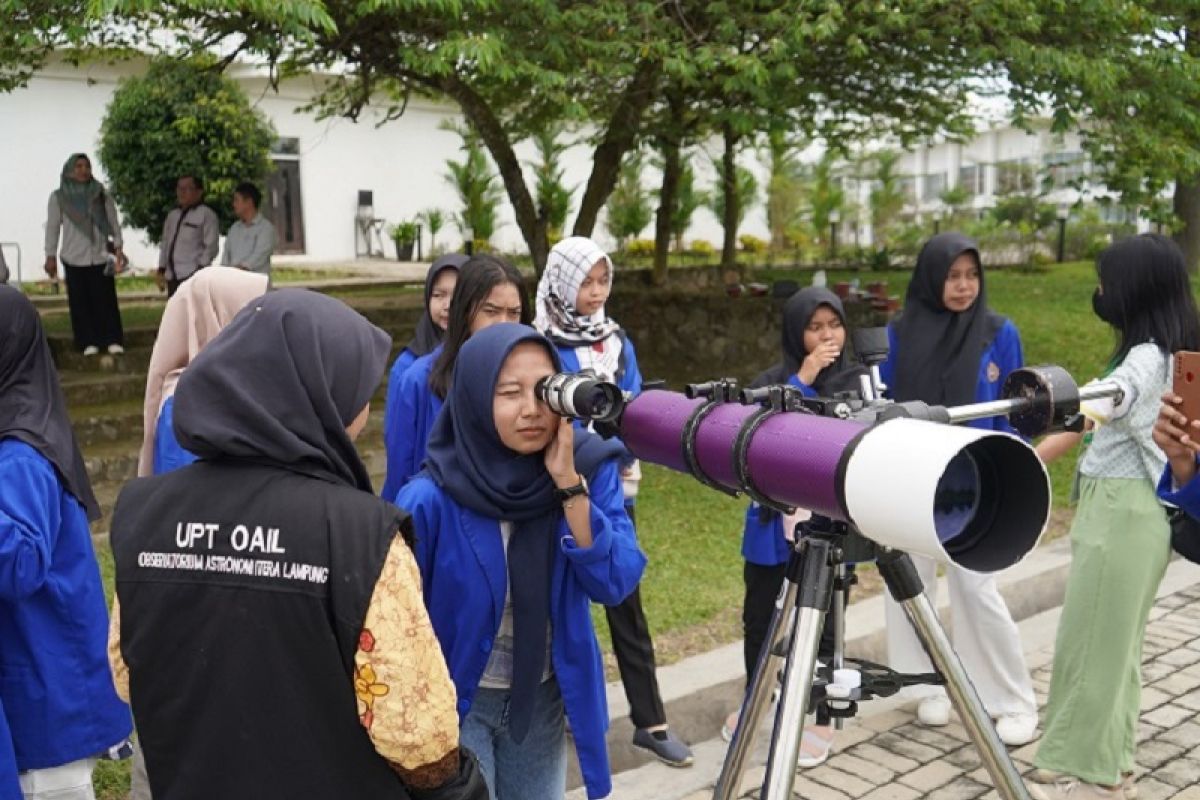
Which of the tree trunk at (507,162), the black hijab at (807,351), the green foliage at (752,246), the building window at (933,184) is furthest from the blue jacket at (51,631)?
the building window at (933,184)

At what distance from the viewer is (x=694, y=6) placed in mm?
7859

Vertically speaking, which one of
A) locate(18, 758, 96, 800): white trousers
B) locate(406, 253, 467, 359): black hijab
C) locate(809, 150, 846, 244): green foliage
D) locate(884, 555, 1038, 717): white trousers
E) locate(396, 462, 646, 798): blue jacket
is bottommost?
locate(884, 555, 1038, 717): white trousers

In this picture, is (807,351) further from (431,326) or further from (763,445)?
(763,445)

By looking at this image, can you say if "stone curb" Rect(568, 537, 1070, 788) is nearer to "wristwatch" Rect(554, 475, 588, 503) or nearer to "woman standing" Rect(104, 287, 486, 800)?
"wristwatch" Rect(554, 475, 588, 503)

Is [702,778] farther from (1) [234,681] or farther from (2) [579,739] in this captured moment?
(1) [234,681]

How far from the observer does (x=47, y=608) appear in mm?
2836

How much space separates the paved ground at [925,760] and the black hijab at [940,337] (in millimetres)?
1149

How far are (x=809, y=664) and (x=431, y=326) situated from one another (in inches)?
88.5

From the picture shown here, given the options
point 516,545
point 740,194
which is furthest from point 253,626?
point 740,194

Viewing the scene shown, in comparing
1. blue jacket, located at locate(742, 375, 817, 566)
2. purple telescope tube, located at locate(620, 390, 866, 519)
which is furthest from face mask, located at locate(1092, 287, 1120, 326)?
purple telescope tube, located at locate(620, 390, 866, 519)

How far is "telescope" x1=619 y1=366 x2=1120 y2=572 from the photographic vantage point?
198 cm

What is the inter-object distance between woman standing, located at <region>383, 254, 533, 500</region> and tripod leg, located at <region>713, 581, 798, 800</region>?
1.31 metres

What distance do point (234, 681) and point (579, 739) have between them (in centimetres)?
100

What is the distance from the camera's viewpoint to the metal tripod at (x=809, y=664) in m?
2.42
